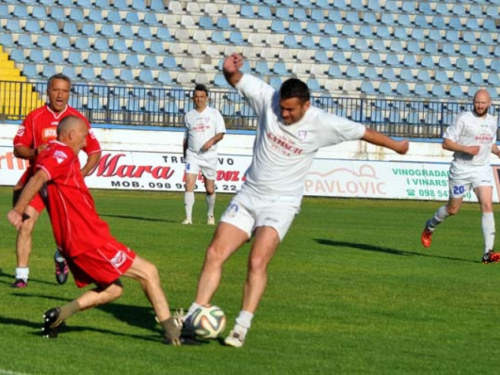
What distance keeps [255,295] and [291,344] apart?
1.57 feet

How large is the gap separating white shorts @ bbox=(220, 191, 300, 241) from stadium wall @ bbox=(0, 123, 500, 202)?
76.2 feet

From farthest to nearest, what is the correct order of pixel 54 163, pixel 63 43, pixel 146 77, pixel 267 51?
pixel 267 51, pixel 63 43, pixel 146 77, pixel 54 163

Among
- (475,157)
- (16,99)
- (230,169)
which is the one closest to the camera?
(475,157)

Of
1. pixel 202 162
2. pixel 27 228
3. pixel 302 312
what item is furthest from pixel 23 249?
pixel 202 162

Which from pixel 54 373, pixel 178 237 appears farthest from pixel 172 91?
pixel 54 373

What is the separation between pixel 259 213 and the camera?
9.43 m

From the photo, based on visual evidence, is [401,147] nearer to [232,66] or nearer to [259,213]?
[259,213]

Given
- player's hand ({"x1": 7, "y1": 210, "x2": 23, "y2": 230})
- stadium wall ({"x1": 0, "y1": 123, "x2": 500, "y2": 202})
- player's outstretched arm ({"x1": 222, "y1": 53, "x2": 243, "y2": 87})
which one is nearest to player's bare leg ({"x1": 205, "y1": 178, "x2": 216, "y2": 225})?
stadium wall ({"x1": 0, "y1": 123, "x2": 500, "y2": 202})

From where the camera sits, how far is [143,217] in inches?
943

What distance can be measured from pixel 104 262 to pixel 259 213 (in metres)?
1.31

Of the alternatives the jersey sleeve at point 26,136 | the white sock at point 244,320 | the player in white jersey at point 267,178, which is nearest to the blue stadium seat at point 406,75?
the jersey sleeve at point 26,136

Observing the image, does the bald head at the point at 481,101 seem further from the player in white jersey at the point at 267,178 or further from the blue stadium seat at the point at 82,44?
the blue stadium seat at the point at 82,44

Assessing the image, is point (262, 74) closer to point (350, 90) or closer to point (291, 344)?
point (350, 90)

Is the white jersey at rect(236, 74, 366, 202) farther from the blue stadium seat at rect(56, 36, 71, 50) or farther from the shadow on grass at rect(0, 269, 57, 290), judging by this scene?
the blue stadium seat at rect(56, 36, 71, 50)
